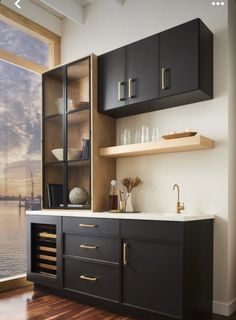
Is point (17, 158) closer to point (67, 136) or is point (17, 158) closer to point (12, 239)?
point (67, 136)

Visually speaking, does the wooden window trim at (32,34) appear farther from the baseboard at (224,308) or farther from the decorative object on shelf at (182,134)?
the baseboard at (224,308)

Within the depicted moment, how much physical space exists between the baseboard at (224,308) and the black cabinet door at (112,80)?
193 cm

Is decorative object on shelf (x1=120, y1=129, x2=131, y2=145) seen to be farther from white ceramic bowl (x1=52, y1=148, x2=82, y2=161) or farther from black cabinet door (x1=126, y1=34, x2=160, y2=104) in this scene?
white ceramic bowl (x1=52, y1=148, x2=82, y2=161)

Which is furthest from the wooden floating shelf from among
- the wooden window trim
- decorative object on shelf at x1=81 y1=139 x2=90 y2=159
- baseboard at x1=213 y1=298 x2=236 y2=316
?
the wooden window trim

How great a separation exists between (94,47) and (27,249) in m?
2.36

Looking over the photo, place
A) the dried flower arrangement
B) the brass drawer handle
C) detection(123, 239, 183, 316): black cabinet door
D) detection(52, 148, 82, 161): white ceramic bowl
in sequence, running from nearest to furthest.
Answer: detection(123, 239, 183, 316): black cabinet door, the brass drawer handle, the dried flower arrangement, detection(52, 148, 82, 161): white ceramic bowl

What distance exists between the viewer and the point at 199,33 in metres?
2.84

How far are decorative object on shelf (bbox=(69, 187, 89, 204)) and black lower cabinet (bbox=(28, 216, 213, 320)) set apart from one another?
0.95 ft

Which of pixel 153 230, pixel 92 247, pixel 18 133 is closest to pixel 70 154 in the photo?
pixel 18 133

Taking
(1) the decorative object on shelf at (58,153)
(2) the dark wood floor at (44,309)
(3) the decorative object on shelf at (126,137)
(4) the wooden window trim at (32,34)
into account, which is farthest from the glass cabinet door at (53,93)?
(2) the dark wood floor at (44,309)

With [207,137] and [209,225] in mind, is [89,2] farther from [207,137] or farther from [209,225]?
[209,225]

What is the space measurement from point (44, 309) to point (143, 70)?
2.27 m

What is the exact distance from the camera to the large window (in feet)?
12.3

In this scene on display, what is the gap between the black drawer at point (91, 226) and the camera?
2941 millimetres
